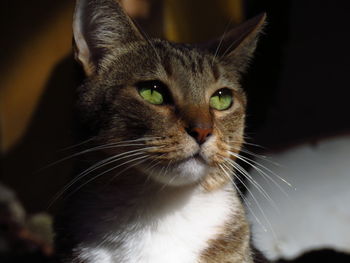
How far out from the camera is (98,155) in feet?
4.98

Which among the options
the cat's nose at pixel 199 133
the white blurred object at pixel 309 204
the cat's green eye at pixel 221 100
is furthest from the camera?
the white blurred object at pixel 309 204

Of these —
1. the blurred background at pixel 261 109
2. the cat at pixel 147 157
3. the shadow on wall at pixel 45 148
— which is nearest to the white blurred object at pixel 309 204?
the blurred background at pixel 261 109

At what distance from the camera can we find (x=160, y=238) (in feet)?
4.87

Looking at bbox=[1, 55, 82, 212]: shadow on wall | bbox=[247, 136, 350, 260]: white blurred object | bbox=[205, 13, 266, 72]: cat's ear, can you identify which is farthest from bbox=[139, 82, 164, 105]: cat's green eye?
bbox=[1, 55, 82, 212]: shadow on wall

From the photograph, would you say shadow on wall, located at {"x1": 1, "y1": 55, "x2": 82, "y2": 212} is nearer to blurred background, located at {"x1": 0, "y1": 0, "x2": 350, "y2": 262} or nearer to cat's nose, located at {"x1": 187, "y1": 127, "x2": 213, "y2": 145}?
blurred background, located at {"x1": 0, "y1": 0, "x2": 350, "y2": 262}

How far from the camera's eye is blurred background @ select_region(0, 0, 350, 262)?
2334 mm

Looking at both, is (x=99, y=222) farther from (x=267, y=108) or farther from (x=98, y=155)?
(x=267, y=108)

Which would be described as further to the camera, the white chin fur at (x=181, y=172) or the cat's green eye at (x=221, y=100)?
the cat's green eye at (x=221, y=100)

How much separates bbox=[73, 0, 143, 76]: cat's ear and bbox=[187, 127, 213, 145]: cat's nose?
40 centimetres

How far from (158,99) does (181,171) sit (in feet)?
0.79

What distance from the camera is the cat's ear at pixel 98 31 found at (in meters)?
1.50

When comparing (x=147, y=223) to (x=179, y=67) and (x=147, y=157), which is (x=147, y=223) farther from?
(x=179, y=67)

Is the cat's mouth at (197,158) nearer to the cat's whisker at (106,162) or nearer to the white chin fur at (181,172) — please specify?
the white chin fur at (181,172)

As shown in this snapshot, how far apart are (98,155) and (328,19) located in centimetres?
155
